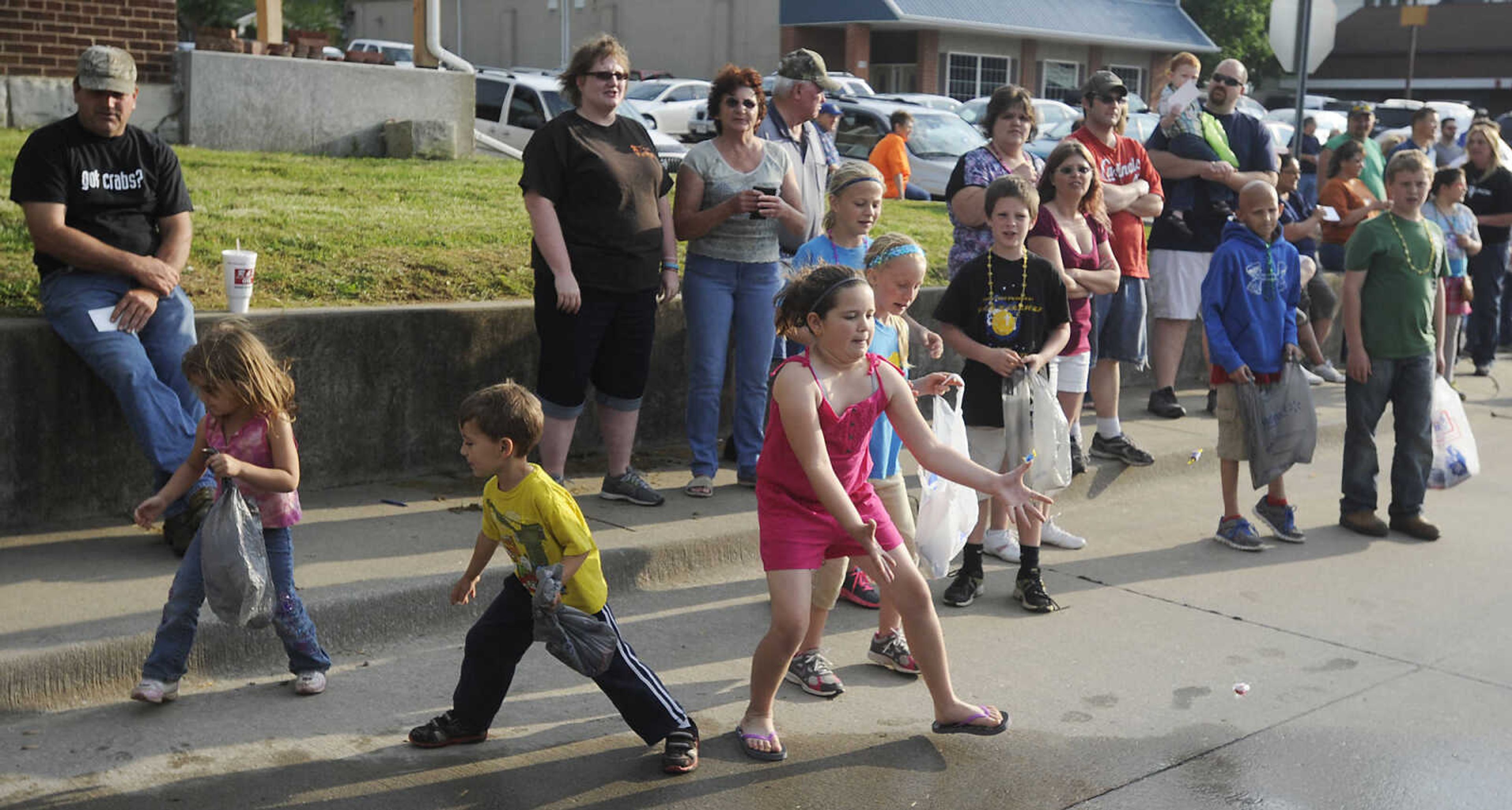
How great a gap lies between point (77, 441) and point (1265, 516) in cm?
532

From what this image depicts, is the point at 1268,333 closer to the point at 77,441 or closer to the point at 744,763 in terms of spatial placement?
the point at 744,763

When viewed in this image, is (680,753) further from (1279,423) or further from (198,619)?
(1279,423)

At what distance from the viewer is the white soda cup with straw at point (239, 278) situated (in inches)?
252

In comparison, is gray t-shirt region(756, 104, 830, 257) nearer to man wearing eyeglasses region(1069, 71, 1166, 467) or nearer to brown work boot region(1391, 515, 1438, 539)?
man wearing eyeglasses region(1069, 71, 1166, 467)

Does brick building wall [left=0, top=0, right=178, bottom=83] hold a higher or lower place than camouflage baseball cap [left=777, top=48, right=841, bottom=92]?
higher

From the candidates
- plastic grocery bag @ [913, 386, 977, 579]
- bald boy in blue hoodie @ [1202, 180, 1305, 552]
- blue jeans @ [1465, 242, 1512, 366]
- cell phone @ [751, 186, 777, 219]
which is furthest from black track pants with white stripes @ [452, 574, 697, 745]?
blue jeans @ [1465, 242, 1512, 366]

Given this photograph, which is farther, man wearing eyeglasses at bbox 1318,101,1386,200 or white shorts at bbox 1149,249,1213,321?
man wearing eyeglasses at bbox 1318,101,1386,200

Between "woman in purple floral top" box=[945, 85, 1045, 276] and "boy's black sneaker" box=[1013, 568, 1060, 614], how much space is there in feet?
5.21

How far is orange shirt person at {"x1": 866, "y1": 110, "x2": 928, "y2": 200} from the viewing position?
16.7 metres

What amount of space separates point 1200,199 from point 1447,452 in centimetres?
223

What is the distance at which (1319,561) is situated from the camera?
6.92 m

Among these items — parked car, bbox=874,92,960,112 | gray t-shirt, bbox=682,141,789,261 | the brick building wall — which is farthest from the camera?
parked car, bbox=874,92,960,112

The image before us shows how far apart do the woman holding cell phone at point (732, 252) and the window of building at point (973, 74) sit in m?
38.8

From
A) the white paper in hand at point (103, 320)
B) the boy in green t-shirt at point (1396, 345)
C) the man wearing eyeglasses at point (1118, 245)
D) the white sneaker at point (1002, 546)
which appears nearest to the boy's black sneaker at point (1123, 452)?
the man wearing eyeglasses at point (1118, 245)
